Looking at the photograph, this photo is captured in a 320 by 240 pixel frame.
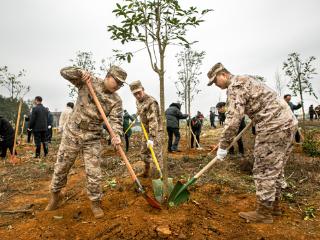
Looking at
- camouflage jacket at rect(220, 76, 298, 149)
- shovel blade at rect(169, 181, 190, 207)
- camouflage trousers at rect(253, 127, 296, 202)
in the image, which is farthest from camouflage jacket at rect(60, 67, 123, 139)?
camouflage trousers at rect(253, 127, 296, 202)

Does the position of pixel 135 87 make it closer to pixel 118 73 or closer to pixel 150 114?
pixel 150 114

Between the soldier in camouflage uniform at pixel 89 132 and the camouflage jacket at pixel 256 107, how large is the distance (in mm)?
1482

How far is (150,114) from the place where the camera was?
568 cm

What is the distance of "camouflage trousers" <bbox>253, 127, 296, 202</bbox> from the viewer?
12.1 ft

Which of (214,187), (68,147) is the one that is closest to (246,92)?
(214,187)

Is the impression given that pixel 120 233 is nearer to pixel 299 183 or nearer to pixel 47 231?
pixel 47 231

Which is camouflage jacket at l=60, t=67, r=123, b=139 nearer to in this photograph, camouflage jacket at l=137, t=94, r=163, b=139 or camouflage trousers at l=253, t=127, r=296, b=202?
camouflage jacket at l=137, t=94, r=163, b=139

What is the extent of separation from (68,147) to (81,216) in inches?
38.9

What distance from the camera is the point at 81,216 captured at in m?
4.08

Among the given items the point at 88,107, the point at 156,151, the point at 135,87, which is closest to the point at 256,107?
the point at 88,107

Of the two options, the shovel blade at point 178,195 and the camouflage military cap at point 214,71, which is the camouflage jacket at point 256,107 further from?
the shovel blade at point 178,195

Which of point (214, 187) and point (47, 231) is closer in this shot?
point (47, 231)

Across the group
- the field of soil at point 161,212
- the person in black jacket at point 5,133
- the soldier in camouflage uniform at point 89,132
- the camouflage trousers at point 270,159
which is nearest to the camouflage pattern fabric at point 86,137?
the soldier in camouflage uniform at point 89,132

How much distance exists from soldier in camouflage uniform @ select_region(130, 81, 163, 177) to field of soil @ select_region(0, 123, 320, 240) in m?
0.52
